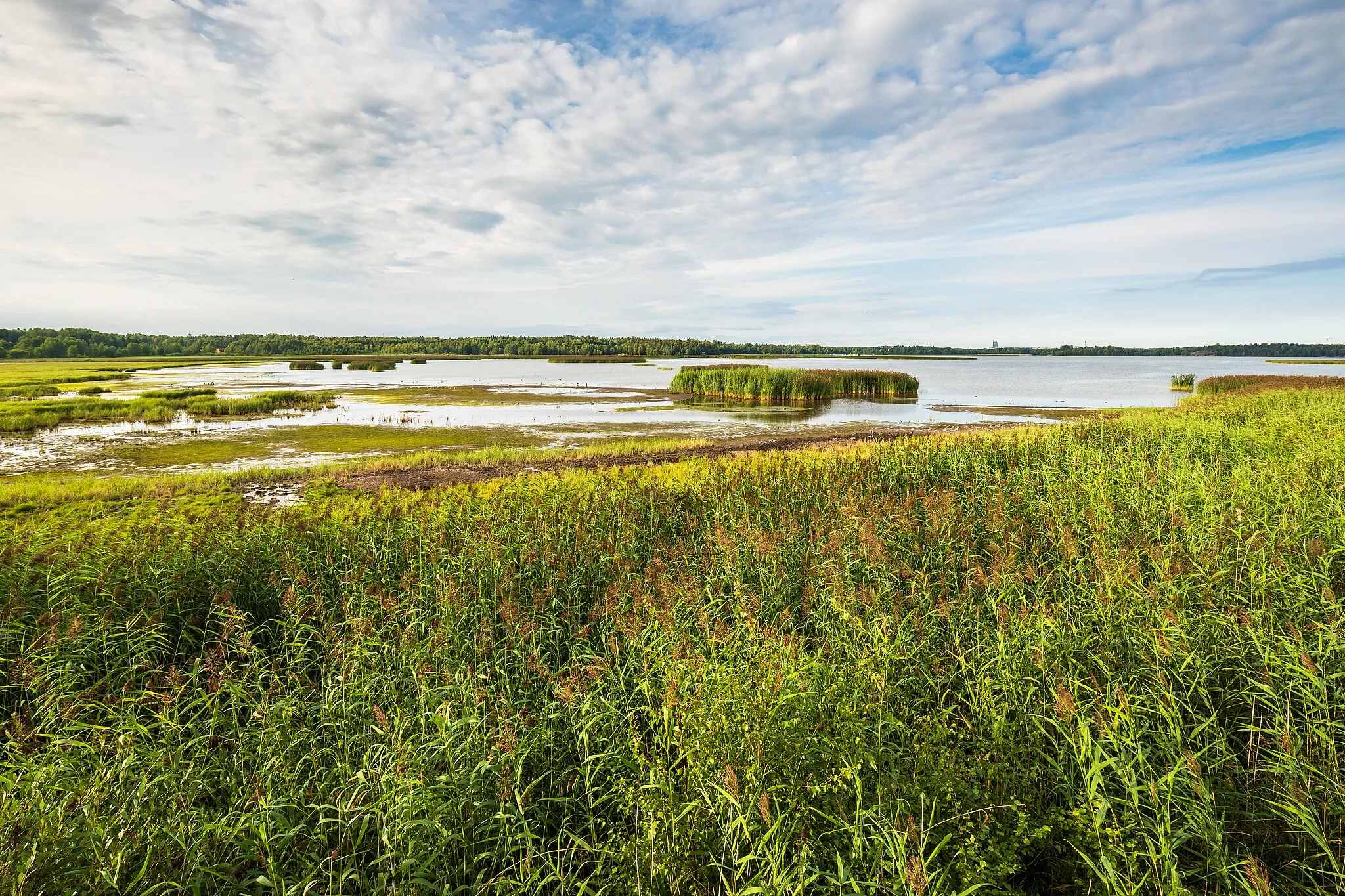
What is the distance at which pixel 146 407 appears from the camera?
3497 cm

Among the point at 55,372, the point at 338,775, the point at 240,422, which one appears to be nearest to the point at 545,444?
the point at 240,422

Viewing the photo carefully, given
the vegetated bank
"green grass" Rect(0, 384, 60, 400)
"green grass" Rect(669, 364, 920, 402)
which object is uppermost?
"green grass" Rect(669, 364, 920, 402)

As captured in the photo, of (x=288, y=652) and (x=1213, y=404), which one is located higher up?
(x=1213, y=404)

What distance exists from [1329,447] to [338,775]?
14673 mm

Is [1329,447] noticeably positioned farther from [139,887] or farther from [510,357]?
[510,357]

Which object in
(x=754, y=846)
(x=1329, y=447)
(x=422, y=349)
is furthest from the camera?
(x=422, y=349)

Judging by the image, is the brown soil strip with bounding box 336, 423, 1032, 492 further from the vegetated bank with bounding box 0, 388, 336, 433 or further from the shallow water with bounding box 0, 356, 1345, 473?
the vegetated bank with bounding box 0, 388, 336, 433

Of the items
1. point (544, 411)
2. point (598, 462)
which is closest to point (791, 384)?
point (544, 411)

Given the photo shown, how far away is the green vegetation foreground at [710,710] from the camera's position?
3.05 meters

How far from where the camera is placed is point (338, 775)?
156 inches

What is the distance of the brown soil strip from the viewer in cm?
1800

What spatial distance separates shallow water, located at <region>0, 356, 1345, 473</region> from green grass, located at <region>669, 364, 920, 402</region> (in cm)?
266

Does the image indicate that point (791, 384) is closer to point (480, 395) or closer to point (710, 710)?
point (480, 395)

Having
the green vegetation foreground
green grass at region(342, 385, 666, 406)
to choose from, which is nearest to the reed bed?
green grass at region(342, 385, 666, 406)
